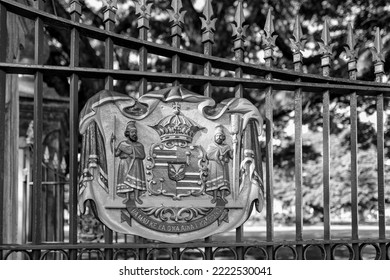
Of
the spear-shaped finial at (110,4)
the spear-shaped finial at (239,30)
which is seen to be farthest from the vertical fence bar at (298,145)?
the spear-shaped finial at (110,4)

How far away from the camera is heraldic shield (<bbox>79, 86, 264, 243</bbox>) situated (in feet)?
11.3

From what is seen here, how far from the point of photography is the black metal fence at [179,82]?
3447 millimetres

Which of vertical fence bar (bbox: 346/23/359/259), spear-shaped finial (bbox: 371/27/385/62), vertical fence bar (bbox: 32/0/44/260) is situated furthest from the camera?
spear-shaped finial (bbox: 371/27/385/62)

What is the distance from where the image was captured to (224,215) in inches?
140

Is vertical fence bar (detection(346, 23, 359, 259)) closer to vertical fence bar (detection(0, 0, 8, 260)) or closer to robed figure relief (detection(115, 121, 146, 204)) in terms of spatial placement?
robed figure relief (detection(115, 121, 146, 204))

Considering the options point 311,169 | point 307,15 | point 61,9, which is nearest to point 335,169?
point 311,169

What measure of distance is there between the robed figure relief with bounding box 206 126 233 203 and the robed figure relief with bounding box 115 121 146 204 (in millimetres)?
441

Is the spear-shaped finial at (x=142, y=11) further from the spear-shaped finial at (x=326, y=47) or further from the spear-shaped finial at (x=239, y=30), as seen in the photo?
the spear-shaped finial at (x=326, y=47)

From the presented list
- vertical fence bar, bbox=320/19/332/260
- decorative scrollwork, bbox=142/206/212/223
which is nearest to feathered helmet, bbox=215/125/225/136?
decorative scrollwork, bbox=142/206/212/223

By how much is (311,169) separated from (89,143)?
68.0 ft

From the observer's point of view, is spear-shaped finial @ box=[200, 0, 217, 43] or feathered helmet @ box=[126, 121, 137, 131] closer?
feathered helmet @ box=[126, 121, 137, 131]

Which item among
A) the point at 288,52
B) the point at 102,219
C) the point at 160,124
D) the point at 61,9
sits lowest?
the point at 102,219

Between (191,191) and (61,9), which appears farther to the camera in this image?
(61,9)
